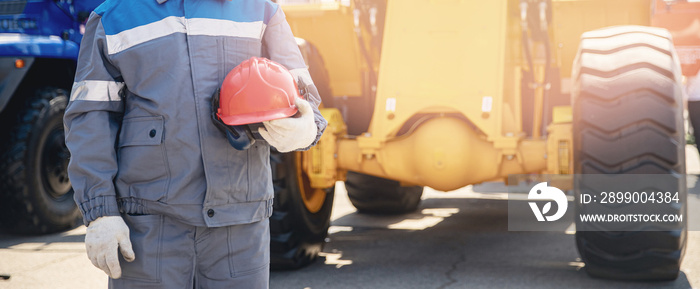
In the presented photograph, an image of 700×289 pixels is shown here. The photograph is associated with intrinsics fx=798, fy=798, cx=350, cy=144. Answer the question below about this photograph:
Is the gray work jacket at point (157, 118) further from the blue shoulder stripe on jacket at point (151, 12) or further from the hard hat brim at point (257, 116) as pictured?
the hard hat brim at point (257, 116)

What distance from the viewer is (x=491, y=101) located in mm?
4391

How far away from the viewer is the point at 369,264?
16.4ft

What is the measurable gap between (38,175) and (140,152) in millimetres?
4281

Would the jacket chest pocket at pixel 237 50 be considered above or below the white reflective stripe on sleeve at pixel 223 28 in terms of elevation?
below

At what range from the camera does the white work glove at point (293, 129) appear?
7.38 ft

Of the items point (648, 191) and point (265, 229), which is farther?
point (648, 191)

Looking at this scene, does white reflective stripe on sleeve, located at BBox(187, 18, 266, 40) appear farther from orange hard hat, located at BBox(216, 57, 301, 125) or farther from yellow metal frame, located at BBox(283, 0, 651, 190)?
yellow metal frame, located at BBox(283, 0, 651, 190)

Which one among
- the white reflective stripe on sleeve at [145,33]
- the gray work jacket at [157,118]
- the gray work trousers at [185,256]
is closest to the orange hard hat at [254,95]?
the gray work jacket at [157,118]

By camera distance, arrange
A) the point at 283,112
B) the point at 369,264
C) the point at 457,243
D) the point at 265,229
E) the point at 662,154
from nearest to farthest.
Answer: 1. the point at 283,112
2. the point at 265,229
3. the point at 662,154
4. the point at 369,264
5. the point at 457,243

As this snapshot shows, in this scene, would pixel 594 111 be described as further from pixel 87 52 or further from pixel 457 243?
pixel 87 52

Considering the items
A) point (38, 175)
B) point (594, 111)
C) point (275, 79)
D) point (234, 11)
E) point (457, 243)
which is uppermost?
point (234, 11)

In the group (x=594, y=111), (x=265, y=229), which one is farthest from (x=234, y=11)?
(x=594, y=111)

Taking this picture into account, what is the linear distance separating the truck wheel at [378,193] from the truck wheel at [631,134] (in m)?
2.94

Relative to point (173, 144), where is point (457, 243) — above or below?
below
